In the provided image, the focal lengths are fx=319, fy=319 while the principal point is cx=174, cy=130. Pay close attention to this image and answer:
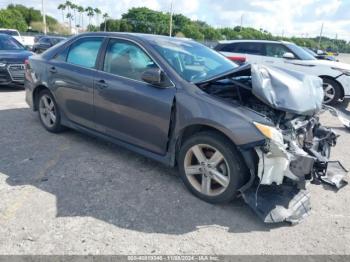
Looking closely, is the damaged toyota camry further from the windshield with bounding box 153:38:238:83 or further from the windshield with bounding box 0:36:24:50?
the windshield with bounding box 0:36:24:50

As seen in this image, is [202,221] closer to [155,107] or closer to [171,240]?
[171,240]

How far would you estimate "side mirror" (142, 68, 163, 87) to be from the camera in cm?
347

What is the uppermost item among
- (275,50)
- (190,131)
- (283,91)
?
(275,50)

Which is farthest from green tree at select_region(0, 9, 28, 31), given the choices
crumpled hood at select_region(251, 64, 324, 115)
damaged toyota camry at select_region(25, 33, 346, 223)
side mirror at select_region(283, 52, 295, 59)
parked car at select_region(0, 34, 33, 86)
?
crumpled hood at select_region(251, 64, 324, 115)

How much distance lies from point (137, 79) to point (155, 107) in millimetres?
497

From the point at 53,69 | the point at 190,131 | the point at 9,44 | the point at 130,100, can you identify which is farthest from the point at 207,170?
the point at 9,44

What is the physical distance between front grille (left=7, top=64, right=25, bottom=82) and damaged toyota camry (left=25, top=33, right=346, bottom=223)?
206 inches

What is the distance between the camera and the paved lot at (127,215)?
2.73m

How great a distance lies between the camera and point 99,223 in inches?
118

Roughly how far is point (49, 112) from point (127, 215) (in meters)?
2.93

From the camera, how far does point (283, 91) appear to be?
3225 millimetres

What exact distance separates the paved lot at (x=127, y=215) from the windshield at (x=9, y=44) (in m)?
6.63

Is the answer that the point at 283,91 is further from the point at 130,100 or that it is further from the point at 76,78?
the point at 76,78

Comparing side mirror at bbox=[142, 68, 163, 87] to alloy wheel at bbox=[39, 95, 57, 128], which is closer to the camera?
side mirror at bbox=[142, 68, 163, 87]
